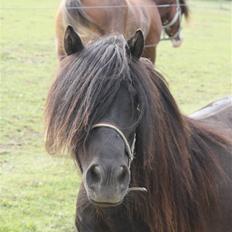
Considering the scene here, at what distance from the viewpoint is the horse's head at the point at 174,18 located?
731 cm

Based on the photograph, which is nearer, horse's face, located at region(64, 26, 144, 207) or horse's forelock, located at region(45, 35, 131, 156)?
horse's face, located at region(64, 26, 144, 207)

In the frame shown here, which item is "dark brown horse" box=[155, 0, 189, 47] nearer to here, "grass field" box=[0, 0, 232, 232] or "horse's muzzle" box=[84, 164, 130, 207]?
"grass field" box=[0, 0, 232, 232]

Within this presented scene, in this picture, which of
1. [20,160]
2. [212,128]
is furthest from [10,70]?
[212,128]

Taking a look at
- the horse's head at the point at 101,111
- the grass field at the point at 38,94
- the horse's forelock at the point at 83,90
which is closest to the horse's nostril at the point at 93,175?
the horse's head at the point at 101,111

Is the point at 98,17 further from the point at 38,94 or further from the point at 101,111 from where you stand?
the point at 101,111

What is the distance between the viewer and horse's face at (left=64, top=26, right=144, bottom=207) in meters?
1.78

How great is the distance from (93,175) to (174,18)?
5.82 m

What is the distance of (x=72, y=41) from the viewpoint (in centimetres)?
205

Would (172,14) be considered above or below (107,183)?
below

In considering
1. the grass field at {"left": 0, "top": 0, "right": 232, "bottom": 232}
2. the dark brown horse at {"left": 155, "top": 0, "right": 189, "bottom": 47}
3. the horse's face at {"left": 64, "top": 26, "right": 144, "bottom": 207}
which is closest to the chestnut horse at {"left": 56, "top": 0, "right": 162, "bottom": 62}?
the grass field at {"left": 0, "top": 0, "right": 232, "bottom": 232}

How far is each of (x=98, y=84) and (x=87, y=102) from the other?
75 millimetres

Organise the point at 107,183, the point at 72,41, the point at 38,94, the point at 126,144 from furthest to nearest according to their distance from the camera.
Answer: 1. the point at 38,94
2. the point at 72,41
3. the point at 126,144
4. the point at 107,183

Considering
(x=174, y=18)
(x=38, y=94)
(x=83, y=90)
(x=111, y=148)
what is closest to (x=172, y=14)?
(x=174, y=18)

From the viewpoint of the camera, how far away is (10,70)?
905cm
